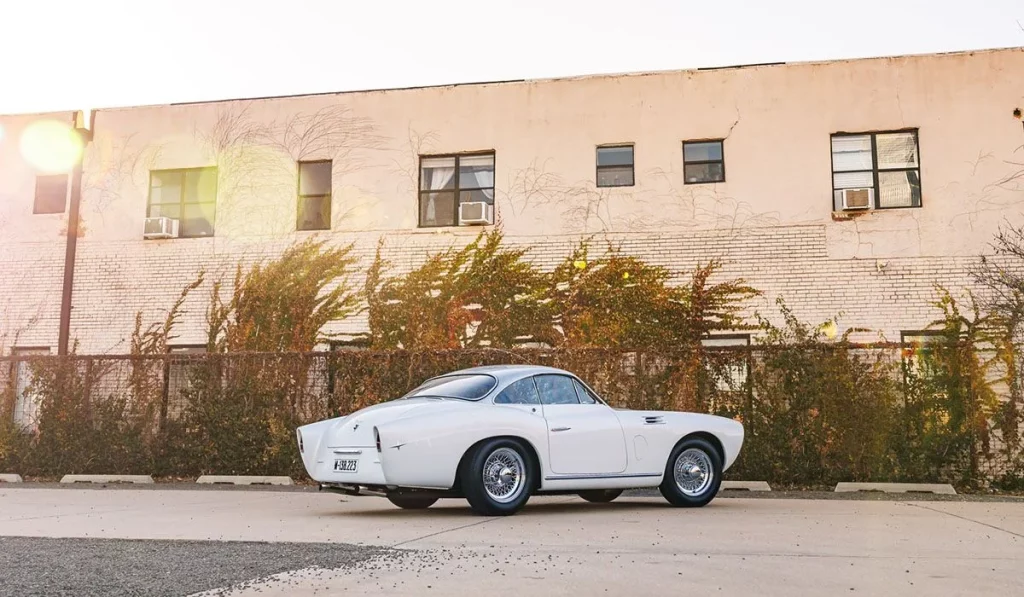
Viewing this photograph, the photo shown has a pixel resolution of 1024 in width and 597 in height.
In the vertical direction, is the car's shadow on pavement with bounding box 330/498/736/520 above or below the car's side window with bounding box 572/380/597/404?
below

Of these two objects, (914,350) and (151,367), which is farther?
(151,367)

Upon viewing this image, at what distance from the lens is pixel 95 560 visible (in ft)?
19.9

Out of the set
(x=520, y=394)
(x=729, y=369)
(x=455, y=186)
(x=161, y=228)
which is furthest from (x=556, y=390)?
(x=161, y=228)

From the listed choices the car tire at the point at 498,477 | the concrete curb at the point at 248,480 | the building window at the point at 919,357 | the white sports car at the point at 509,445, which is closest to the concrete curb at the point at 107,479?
the concrete curb at the point at 248,480

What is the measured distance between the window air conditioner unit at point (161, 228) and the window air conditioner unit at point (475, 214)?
5.84 metres

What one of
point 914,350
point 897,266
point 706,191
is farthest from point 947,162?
point 914,350

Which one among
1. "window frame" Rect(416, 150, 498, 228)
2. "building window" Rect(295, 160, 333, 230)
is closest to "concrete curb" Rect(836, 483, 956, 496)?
"window frame" Rect(416, 150, 498, 228)

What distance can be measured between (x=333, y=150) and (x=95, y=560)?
14.5 m

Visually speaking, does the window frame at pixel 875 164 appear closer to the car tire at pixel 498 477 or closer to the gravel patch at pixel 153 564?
the car tire at pixel 498 477

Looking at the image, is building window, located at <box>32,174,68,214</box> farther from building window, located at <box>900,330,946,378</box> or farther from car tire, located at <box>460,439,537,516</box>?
building window, located at <box>900,330,946,378</box>

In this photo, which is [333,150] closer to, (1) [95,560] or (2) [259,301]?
(2) [259,301]

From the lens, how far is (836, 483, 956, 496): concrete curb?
13.2 metres

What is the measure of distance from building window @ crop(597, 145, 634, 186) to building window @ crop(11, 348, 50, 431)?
10128 mm

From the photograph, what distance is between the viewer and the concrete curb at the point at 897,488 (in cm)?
1320
